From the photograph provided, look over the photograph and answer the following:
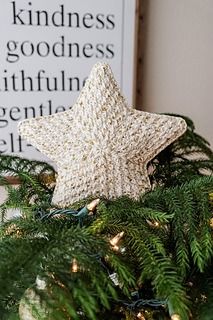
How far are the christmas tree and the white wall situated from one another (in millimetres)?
501

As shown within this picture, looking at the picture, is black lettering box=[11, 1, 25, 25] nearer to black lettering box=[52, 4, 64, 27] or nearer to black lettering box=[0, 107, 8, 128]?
black lettering box=[52, 4, 64, 27]

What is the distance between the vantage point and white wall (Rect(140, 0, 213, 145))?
0.85 meters

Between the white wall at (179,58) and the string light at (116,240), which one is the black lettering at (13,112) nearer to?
the white wall at (179,58)

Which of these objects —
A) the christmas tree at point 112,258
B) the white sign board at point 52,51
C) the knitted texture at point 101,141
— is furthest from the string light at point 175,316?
the white sign board at point 52,51

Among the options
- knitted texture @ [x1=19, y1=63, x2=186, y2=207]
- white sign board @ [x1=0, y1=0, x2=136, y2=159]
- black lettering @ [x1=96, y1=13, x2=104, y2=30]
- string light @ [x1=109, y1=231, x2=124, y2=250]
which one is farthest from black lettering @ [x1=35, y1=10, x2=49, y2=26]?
string light @ [x1=109, y1=231, x2=124, y2=250]

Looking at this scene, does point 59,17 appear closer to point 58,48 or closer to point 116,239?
point 58,48

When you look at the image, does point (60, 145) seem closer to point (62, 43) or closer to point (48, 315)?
point (48, 315)

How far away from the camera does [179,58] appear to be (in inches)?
34.3

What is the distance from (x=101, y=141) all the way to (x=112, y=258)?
0.57ft

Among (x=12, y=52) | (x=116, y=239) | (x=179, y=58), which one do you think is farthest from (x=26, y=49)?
(x=116, y=239)

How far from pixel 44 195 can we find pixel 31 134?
7 cm

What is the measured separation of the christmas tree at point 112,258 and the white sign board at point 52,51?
429mm

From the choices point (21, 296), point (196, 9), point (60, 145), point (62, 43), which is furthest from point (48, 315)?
point (196, 9)

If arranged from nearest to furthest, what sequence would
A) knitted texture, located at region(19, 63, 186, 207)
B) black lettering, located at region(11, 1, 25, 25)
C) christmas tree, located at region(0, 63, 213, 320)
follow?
christmas tree, located at region(0, 63, 213, 320), knitted texture, located at region(19, 63, 186, 207), black lettering, located at region(11, 1, 25, 25)
